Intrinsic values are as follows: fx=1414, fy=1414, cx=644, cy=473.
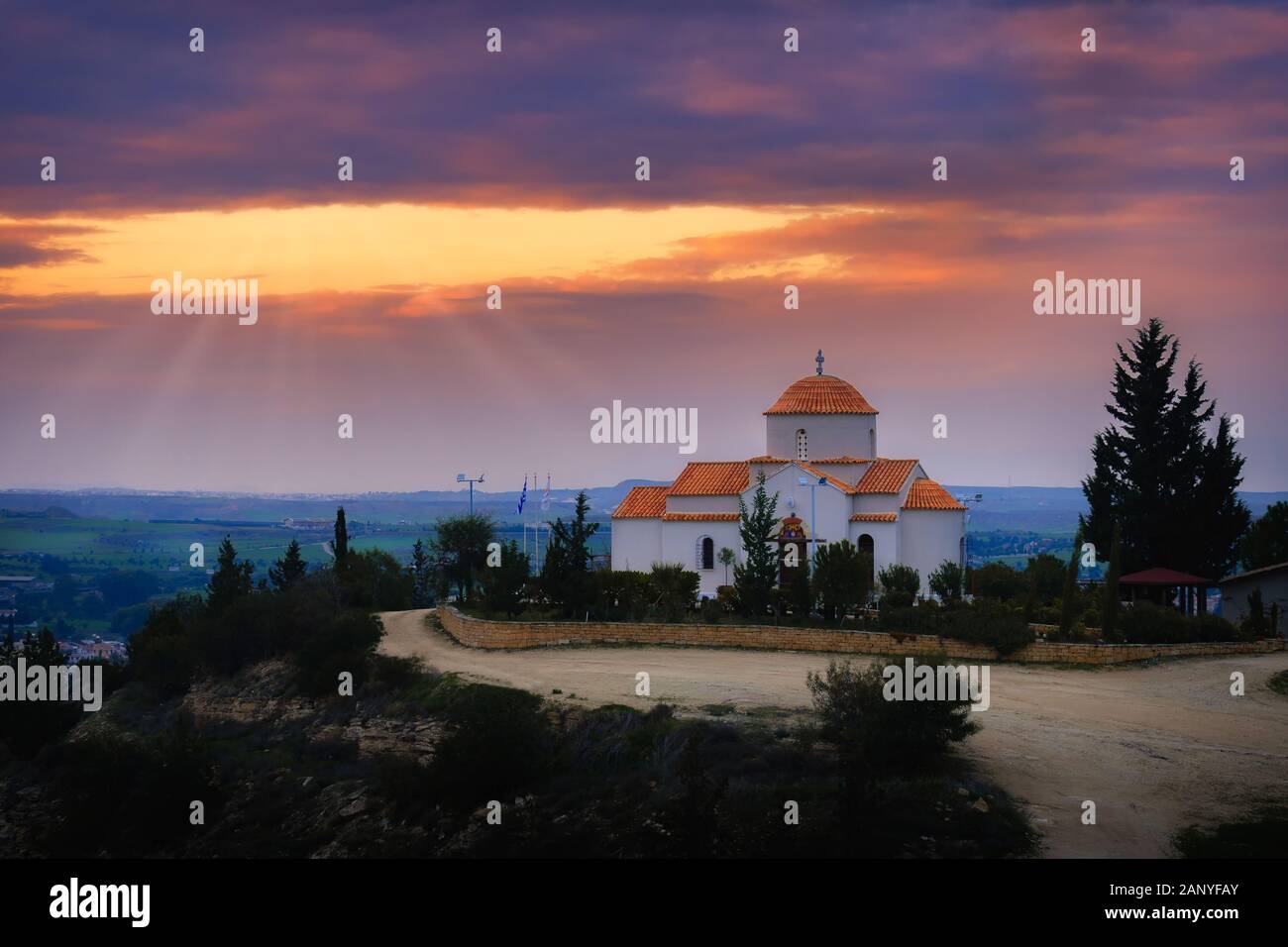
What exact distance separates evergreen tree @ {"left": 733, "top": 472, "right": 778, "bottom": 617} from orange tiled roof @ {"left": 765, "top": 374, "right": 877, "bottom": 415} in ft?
21.2

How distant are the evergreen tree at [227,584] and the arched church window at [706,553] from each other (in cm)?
1689

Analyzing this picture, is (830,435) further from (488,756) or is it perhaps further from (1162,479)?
(488,756)

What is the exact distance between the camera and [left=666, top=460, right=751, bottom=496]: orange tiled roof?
175 ft

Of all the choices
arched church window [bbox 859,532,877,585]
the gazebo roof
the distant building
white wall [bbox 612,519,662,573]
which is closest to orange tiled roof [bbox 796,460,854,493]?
arched church window [bbox 859,532,877,585]

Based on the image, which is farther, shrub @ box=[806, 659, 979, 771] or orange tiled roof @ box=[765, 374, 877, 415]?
orange tiled roof @ box=[765, 374, 877, 415]

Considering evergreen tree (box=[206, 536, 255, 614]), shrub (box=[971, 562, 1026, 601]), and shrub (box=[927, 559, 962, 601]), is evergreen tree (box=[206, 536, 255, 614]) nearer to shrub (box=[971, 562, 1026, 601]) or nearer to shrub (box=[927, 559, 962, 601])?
shrub (box=[927, 559, 962, 601])

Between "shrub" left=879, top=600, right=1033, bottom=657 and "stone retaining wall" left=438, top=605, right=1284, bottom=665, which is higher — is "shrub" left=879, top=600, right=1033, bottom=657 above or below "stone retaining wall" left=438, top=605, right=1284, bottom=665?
above

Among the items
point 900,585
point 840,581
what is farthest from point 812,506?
point 840,581

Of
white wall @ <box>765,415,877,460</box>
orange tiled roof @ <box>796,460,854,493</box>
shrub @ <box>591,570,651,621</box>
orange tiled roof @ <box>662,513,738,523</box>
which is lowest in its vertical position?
shrub @ <box>591,570,651,621</box>

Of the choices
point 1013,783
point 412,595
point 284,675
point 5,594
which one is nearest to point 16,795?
point 284,675

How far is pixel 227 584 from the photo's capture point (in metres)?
54.0

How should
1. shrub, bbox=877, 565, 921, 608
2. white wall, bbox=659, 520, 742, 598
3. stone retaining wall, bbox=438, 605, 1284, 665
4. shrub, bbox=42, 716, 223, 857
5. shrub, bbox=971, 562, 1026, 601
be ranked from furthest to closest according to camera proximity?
white wall, bbox=659, 520, 742, 598
shrub, bbox=971, 562, 1026, 601
shrub, bbox=877, 565, 921, 608
stone retaining wall, bbox=438, 605, 1284, 665
shrub, bbox=42, 716, 223, 857

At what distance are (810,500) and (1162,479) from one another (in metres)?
14.6
